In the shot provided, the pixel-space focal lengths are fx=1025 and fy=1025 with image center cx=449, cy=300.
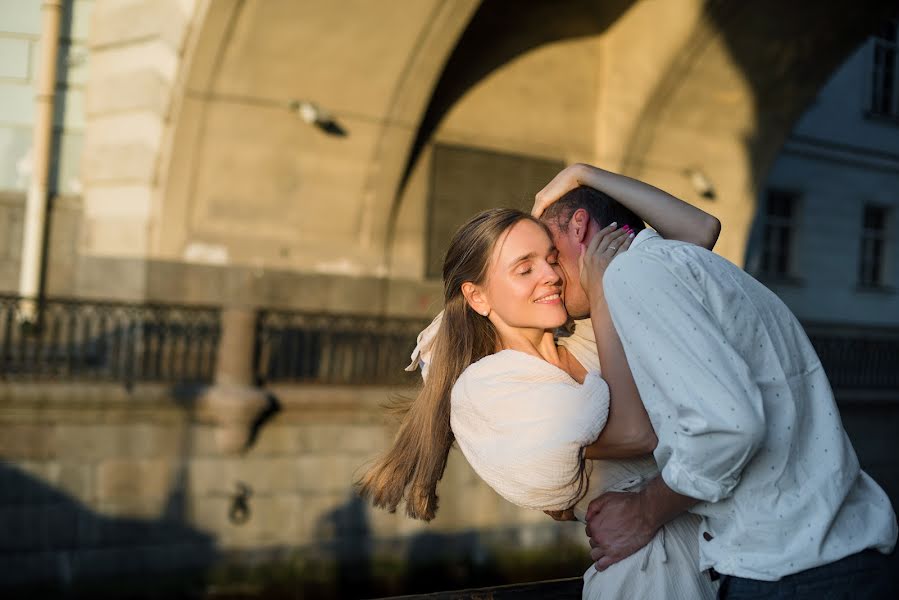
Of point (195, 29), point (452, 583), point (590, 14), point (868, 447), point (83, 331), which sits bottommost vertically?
point (452, 583)

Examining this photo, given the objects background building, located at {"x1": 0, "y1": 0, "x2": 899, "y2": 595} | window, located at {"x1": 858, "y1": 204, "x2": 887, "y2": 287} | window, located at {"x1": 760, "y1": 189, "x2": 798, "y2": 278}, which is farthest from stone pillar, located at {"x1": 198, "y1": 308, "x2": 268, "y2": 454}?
window, located at {"x1": 858, "y1": 204, "x2": 887, "y2": 287}

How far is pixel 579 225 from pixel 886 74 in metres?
18.5

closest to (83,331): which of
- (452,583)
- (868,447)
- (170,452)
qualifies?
(170,452)

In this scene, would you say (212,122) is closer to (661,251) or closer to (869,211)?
(661,251)

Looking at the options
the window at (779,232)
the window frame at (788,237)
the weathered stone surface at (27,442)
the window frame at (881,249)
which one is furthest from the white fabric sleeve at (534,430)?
the window frame at (881,249)

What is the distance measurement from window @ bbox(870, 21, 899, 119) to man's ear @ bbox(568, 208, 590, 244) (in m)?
18.0

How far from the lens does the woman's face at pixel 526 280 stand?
225 centimetres

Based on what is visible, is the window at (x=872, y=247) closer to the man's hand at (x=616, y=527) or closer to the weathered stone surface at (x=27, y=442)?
the weathered stone surface at (x=27, y=442)

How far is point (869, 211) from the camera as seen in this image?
19.0 meters

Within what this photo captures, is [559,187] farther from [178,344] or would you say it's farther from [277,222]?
[277,222]

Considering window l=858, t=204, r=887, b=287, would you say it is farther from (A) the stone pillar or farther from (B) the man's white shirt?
(B) the man's white shirt

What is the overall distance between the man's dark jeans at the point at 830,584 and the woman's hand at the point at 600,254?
1.99 feet

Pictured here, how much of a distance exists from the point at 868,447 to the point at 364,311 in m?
7.92

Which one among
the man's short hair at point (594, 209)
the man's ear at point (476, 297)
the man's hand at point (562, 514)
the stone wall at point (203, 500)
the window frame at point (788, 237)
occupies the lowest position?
the stone wall at point (203, 500)
